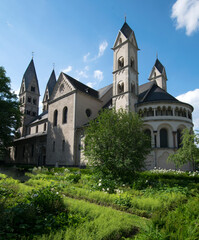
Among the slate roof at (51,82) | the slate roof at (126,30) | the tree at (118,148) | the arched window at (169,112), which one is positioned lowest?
the tree at (118,148)

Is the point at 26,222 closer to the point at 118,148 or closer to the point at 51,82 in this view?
the point at 118,148

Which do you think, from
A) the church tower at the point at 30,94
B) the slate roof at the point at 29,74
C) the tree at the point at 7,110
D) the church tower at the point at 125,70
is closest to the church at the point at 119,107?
the church tower at the point at 125,70

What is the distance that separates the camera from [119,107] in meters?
26.5

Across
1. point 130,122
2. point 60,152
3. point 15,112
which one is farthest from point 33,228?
point 15,112

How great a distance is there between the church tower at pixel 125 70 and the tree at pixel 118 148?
511 inches

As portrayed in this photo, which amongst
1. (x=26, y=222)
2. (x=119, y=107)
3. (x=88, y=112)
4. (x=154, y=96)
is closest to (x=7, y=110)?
(x=88, y=112)

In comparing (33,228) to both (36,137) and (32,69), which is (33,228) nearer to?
(36,137)

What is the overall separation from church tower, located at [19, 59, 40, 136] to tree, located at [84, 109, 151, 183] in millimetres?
42139

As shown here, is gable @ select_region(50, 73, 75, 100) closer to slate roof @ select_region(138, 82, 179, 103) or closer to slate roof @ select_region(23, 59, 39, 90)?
slate roof @ select_region(138, 82, 179, 103)

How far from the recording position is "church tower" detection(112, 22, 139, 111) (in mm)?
26247

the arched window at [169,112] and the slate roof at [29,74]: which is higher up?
the slate roof at [29,74]

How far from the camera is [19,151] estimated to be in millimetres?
43875

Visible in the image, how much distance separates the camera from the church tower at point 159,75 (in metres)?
37.5

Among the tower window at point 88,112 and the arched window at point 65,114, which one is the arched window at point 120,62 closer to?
the tower window at point 88,112
